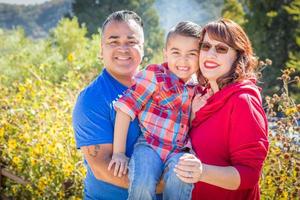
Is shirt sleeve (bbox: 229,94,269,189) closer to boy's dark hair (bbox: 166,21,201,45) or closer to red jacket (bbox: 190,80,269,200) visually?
red jacket (bbox: 190,80,269,200)

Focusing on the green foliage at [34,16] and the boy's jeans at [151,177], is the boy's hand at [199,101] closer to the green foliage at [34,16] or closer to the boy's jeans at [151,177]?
the boy's jeans at [151,177]

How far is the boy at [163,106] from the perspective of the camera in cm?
205

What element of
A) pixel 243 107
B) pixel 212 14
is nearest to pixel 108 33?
pixel 243 107

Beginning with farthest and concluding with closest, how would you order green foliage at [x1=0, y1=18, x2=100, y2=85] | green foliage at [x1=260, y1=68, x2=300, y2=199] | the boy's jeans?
green foliage at [x1=0, y1=18, x2=100, y2=85]
green foliage at [x1=260, y1=68, x2=300, y2=199]
the boy's jeans

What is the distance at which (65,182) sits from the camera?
387 centimetres

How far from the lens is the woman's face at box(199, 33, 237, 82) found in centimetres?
190

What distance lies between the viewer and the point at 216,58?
191 centimetres

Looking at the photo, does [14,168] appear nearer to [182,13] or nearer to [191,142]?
[191,142]

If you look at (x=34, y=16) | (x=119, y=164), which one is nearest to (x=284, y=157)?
(x=119, y=164)

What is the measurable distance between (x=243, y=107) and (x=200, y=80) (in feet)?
1.41

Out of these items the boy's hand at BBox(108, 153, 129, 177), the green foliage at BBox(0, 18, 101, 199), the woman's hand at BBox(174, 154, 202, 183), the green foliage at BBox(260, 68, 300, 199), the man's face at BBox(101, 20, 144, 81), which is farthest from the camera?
the green foliage at BBox(0, 18, 101, 199)

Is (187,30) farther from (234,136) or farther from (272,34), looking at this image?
(272,34)

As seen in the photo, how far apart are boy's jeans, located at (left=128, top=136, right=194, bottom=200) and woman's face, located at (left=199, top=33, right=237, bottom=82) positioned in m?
0.38

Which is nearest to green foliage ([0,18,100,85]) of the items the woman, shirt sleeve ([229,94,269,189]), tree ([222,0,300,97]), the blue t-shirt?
tree ([222,0,300,97])
